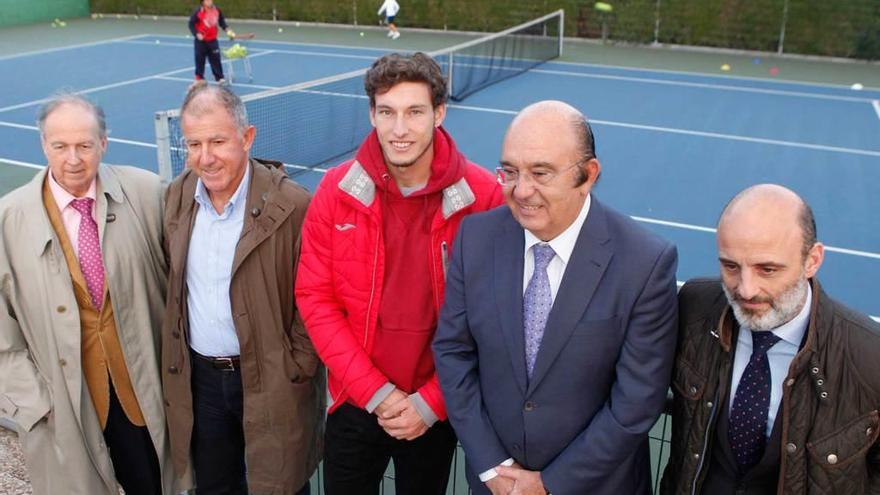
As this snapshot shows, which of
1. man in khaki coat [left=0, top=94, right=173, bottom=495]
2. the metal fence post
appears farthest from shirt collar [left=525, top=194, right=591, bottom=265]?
the metal fence post

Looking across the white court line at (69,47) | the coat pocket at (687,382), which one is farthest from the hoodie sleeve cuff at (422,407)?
the white court line at (69,47)

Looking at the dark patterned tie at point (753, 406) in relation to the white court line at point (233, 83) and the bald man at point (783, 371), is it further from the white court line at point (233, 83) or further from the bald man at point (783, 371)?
the white court line at point (233, 83)

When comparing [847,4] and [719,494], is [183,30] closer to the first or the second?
[847,4]

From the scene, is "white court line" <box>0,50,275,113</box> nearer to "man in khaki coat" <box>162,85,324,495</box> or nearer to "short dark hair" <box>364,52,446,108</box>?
"man in khaki coat" <box>162,85,324,495</box>

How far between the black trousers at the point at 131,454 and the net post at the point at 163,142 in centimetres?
425

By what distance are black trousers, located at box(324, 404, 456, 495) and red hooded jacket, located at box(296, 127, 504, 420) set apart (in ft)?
0.50

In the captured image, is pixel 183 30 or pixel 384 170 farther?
pixel 183 30

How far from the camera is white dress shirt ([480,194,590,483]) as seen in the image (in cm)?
255

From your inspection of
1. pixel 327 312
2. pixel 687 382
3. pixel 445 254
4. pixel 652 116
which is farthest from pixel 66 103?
pixel 652 116

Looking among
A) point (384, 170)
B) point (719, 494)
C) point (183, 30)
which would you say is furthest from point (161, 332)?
point (183, 30)

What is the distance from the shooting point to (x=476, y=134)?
13.1 meters

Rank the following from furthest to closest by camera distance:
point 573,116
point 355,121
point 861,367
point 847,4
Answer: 1. point 847,4
2. point 355,121
3. point 573,116
4. point 861,367

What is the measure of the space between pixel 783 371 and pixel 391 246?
136cm

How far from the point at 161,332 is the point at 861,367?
2.56 meters
